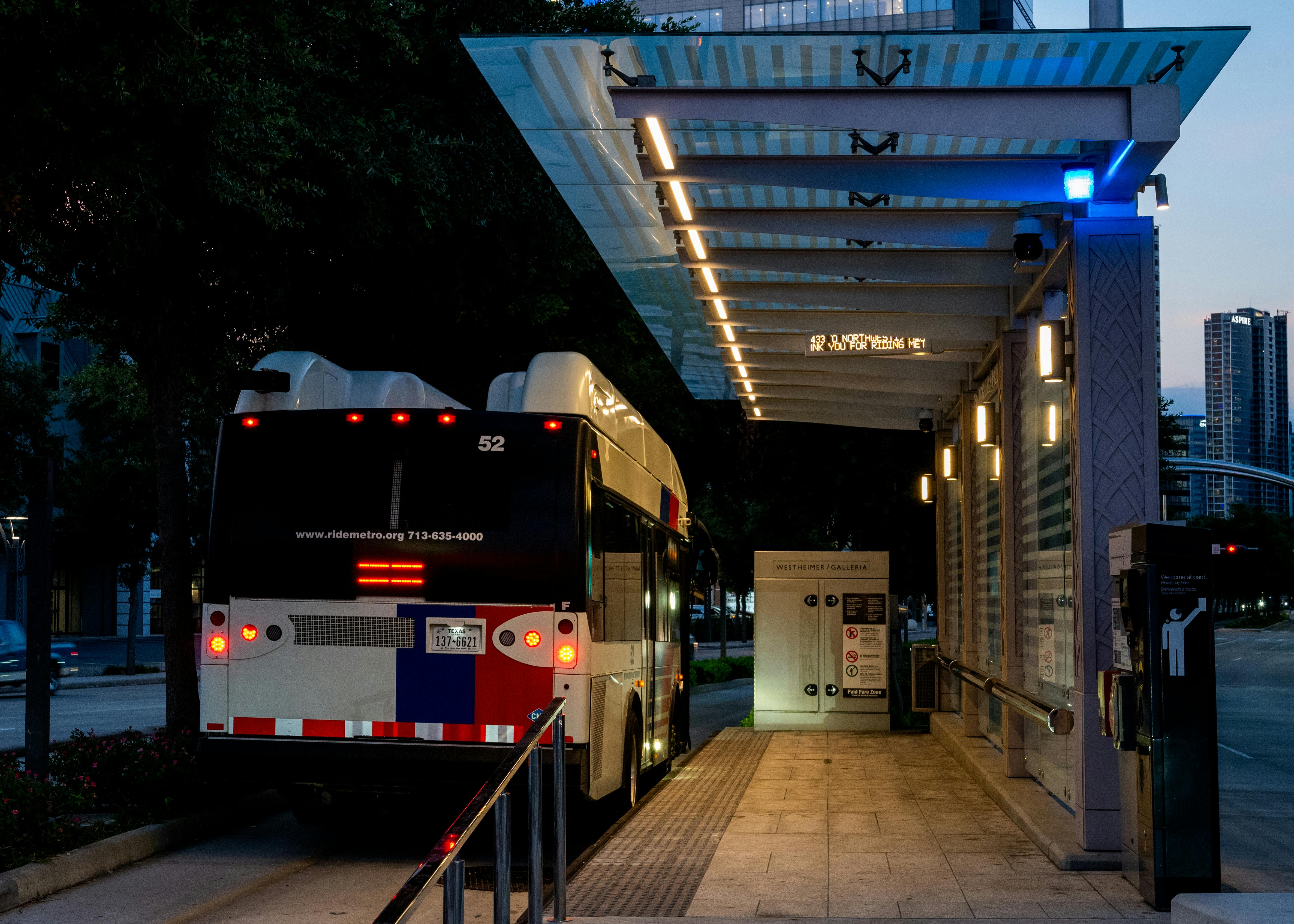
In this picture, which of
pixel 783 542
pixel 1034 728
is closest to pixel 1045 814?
pixel 1034 728

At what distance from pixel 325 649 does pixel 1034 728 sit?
6.01 metres

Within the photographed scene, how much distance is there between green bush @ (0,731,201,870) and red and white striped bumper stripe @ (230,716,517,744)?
111 cm

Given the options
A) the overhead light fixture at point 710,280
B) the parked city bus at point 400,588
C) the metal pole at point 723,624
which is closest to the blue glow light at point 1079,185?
the parked city bus at point 400,588

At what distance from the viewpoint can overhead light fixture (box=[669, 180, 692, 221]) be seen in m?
9.73

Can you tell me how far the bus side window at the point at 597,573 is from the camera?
29.5 ft

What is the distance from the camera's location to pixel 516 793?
9.10m

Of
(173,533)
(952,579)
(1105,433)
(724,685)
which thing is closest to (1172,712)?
(1105,433)

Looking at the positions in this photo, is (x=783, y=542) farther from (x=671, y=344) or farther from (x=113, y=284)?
(x=113, y=284)

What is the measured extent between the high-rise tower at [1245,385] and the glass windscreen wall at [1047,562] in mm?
155113

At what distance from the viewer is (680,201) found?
33.0ft

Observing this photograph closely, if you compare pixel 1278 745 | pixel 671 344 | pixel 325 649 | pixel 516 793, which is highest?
pixel 671 344

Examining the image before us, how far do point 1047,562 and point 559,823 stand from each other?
16.6 ft

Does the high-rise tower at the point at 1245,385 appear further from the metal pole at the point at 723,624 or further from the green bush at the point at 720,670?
the green bush at the point at 720,670

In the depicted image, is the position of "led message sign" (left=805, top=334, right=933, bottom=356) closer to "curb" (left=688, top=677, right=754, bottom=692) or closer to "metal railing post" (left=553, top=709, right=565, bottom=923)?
"metal railing post" (left=553, top=709, right=565, bottom=923)
